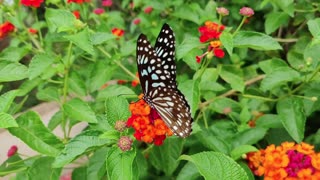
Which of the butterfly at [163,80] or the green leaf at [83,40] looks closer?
the butterfly at [163,80]

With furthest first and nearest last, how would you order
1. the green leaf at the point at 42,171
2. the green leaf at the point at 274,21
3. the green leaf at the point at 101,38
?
the green leaf at the point at 274,21 < the green leaf at the point at 101,38 < the green leaf at the point at 42,171

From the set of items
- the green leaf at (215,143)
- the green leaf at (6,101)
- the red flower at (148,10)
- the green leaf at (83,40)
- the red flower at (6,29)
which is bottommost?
the green leaf at (215,143)

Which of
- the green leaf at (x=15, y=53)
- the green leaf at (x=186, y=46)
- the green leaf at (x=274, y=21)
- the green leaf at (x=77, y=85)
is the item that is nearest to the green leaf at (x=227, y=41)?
the green leaf at (x=186, y=46)

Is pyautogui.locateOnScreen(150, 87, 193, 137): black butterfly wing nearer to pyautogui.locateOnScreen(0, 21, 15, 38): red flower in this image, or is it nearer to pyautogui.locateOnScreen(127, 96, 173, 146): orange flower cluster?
pyautogui.locateOnScreen(127, 96, 173, 146): orange flower cluster

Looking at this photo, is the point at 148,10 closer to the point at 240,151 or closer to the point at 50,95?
the point at 50,95

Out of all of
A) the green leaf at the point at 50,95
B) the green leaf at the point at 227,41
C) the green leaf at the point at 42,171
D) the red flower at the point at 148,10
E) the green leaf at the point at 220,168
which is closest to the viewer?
the green leaf at the point at 220,168

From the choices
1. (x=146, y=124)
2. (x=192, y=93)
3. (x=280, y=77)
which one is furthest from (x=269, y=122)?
(x=146, y=124)

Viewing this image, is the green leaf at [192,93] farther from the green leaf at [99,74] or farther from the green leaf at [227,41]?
the green leaf at [99,74]

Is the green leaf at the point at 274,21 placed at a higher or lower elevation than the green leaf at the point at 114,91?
higher
